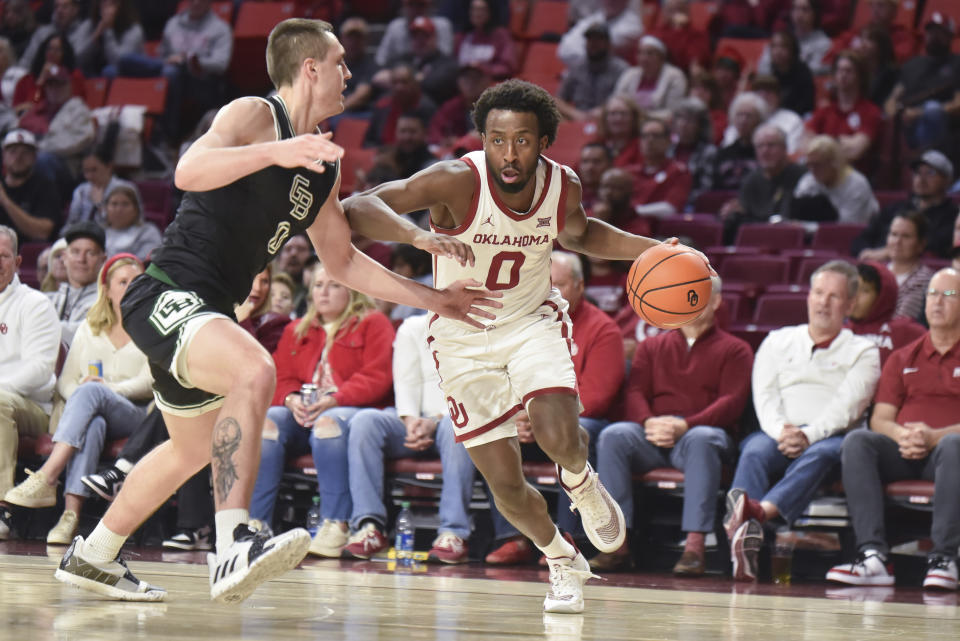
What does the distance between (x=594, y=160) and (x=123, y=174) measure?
5126 millimetres

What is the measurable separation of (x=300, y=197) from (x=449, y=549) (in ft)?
9.86

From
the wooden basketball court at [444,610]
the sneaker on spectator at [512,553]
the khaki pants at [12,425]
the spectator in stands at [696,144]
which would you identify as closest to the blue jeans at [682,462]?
the wooden basketball court at [444,610]

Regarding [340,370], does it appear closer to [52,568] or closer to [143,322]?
[52,568]

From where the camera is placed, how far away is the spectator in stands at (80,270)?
800cm

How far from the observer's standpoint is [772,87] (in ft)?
35.0

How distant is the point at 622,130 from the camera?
33.9 feet

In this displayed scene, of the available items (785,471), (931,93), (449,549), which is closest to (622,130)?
(931,93)

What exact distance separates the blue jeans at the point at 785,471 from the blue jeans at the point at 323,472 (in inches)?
84.8

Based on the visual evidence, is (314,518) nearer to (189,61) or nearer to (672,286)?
(672,286)

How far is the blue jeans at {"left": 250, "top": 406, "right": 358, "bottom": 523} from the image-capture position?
6754 millimetres

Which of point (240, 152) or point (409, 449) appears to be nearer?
point (240, 152)

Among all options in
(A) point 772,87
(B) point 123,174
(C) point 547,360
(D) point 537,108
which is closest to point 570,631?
(C) point 547,360

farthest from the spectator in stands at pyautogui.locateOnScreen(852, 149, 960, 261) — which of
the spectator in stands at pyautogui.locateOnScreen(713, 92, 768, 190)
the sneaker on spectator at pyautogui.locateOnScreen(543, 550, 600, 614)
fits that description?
the sneaker on spectator at pyautogui.locateOnScreen(543, 550, 600, 614)

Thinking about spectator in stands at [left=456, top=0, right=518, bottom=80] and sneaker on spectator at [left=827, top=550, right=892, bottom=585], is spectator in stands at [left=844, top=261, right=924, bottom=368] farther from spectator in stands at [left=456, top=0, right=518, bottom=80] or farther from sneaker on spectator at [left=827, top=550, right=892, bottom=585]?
spectator in stands at [left=456, top=0, right=518, bottom=80]
